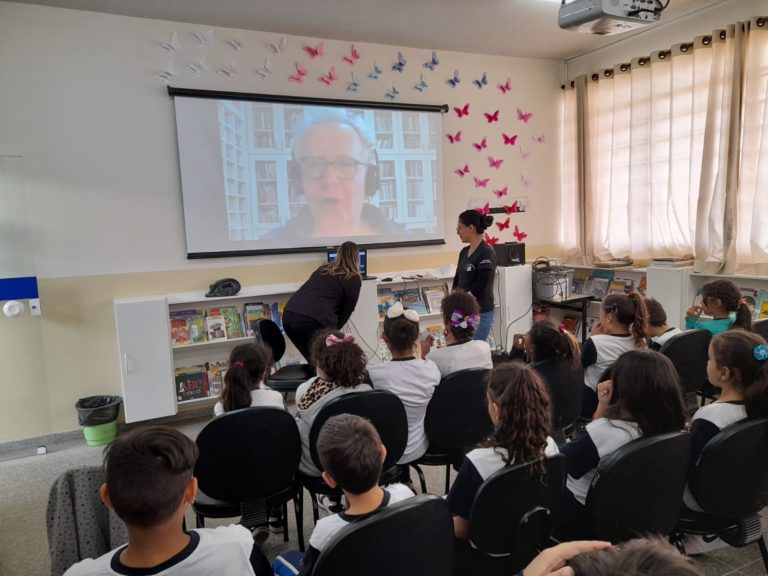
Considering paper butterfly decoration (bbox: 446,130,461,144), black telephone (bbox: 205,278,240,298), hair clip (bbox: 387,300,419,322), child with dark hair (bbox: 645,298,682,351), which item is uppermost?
paper butterfly decoration (bbox: 446,130,461,144)

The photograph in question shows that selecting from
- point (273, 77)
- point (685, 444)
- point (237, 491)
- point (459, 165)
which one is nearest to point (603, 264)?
point (459, 165)

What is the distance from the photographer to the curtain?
3.98 metres

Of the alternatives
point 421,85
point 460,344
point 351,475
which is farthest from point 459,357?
point 421,85

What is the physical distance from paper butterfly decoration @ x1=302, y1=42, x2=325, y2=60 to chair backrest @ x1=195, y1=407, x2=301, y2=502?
358 centimetres

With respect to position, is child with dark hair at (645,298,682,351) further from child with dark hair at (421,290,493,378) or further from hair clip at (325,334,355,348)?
hair clip at (325,334,355,348)

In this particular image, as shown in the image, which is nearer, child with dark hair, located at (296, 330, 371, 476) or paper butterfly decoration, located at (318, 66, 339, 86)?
child with dark hair, located at (296, 330, 371, 476)

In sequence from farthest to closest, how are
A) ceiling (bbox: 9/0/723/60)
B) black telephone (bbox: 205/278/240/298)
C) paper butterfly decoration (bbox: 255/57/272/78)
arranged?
paper butterfly decoration (bbox: 255/57/272/78), black telephone (bbox: 205/278/240/298), ceiling (bbox: 9/0/723/60)

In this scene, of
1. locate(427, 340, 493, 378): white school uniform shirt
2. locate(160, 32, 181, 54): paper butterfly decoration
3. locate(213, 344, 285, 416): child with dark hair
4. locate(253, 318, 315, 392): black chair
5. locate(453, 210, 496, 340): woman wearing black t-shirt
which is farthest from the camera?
locate(160, 32, 181, 54): paper butterfly decoration

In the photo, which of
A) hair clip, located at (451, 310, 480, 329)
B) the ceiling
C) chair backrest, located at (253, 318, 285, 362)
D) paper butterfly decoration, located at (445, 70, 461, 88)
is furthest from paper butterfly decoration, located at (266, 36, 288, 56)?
hair clip, located at (451, 310, 480, 329)

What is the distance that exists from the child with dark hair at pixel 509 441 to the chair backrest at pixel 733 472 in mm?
524

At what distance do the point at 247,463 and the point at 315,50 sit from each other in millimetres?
3755

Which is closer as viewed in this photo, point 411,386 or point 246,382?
point 246,382

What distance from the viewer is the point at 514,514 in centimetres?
142

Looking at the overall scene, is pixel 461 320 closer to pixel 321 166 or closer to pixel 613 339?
pixel 613 339
